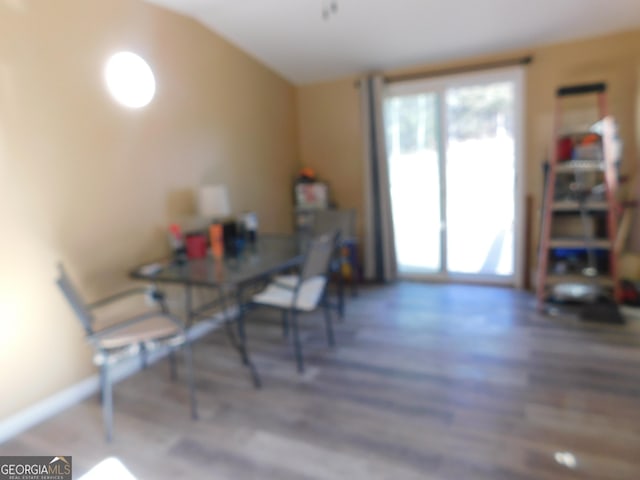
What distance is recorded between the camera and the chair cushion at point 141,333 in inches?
80.6

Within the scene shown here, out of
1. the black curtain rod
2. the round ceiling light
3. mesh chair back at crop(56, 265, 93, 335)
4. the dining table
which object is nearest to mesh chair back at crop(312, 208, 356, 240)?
the dining table

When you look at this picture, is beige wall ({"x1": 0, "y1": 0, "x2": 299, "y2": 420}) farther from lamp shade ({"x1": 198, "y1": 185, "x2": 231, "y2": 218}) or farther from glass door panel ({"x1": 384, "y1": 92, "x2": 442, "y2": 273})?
glass door panel ({"x1": 384, "y1": 92, "x2": 442, "y2": 273})

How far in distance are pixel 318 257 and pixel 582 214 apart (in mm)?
2290

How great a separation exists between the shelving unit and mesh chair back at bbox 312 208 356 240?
1610 millimetres

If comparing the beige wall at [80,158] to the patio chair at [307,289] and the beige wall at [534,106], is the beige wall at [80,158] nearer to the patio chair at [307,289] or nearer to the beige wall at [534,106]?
the patio chair at [307,289]

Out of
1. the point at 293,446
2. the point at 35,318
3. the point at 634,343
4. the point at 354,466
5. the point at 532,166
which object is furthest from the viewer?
the point at 532,166

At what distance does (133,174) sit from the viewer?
2.73m

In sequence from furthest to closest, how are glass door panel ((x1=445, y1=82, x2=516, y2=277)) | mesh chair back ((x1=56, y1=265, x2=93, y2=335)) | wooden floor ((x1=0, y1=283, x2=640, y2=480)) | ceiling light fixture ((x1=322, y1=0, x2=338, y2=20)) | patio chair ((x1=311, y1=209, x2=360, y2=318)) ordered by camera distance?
1. glass door panel ((x1=445, y1=82, x2=516, y2=277))
2. patio chair ((x1=311, y1=209, x2=360, y2=318))
3. ceiling light fixture ((x1=322, y1=0, x2=338, y2=20))
4. mesh chair back ((x1=56, y1=265, x2=93, y2=335))
5. wooden floor ((x1=0, y1=283, x2=640, y2=480))

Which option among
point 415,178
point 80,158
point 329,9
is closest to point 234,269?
point 80,158

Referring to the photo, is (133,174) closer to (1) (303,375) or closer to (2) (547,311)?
(1) (303,375)

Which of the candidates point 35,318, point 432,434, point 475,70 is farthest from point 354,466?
point 475,70

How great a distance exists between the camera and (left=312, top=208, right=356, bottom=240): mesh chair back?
3.72 metres

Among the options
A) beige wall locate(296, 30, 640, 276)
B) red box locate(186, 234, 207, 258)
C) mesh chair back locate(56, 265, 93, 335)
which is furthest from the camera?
beige wall locate(296, 30, 640, 276)

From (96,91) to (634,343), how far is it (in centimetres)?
379
